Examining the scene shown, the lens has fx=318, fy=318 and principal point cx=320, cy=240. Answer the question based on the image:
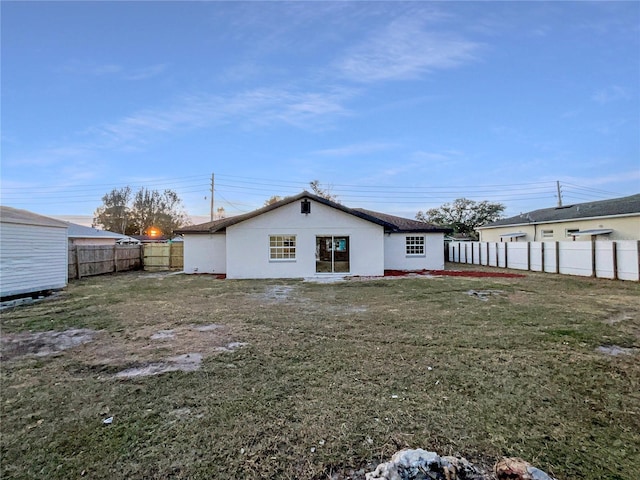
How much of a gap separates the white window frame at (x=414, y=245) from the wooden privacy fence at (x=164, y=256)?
543 inches

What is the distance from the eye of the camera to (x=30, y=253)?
987 cm

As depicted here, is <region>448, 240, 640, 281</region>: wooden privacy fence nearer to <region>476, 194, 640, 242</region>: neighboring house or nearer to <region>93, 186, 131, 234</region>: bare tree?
<region>476, 194, 640, 242</region>: neighboring house

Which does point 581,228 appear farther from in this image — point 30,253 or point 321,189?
point 30,253

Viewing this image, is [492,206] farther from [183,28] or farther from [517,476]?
[517,476]

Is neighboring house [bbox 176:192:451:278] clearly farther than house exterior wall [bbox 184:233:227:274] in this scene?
No

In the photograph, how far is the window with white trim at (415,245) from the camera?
18.7m

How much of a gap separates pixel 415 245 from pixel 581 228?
11442 mm

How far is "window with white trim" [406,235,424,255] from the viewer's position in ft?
61.5

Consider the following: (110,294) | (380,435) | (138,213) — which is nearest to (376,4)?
(380,435)

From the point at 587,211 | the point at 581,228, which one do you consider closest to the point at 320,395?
the point at 581,228

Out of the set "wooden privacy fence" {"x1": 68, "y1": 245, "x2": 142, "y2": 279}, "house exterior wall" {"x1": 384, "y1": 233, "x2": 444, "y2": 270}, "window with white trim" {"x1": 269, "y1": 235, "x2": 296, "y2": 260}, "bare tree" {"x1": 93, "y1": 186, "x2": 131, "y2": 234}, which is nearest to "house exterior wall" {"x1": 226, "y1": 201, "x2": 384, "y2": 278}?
"window with white trim" {"x1": 269, "y1": 235, "x2": 296, "y2": 260}

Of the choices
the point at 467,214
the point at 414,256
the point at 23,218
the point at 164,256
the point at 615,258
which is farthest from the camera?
the point at 467,214

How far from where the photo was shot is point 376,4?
974cm

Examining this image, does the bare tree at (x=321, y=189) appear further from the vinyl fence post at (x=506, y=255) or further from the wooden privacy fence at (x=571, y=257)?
the vinyl fence post at (x=506, y=255)
